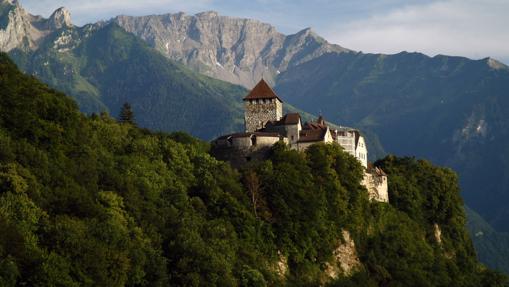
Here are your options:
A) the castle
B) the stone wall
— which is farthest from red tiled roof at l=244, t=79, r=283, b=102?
the stone wall

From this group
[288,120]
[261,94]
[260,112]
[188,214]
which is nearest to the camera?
[188,214]

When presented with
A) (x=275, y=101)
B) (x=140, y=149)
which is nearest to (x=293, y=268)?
(x=140, y=149)

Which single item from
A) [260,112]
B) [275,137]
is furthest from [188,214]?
[260,112]

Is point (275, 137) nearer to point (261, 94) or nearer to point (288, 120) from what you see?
point (288, 120)

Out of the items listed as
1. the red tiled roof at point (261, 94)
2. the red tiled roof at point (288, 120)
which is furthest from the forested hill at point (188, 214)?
the red tiled roof at point (261, 94)

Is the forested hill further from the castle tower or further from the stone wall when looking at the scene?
the castle tower

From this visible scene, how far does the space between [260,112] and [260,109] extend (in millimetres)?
416

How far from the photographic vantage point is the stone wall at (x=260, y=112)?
11275 cm

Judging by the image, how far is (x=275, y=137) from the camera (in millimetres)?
99062

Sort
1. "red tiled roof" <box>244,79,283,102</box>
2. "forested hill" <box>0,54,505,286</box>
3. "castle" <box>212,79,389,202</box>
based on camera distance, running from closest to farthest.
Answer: "forested hill" <box>0,54,505,286</box>, "castle" <box>212,79,389,202</box>, "red tiled roof" <box>244,79,283,102</box>

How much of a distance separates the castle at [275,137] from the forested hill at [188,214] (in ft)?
10.0

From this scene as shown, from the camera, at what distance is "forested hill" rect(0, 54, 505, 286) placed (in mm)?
58156

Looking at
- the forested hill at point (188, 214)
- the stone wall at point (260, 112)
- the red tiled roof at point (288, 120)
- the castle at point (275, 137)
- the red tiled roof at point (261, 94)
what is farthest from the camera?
the red tiled roof at point (261, 94)

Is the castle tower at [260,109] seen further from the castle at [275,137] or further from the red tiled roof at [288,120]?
the red tiled roof at [288,120]
